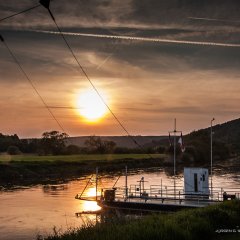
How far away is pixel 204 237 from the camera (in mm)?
23594

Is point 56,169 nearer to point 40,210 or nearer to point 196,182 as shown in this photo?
point 40,210

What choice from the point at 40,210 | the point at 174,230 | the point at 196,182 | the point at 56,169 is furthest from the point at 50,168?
the point at 174,230

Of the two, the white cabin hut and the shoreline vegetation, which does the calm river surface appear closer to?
the white cabin hut

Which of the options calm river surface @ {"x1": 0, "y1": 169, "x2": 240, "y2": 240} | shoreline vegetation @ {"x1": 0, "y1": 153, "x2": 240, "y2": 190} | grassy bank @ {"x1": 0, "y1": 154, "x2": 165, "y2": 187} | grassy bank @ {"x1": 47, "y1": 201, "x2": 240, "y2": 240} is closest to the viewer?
grassy bank @ {"x1": 47, "y1": 201, "x2": 240, "y2": 240}

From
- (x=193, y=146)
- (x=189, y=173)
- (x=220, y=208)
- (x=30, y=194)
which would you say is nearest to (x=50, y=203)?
(x=30, y=194)

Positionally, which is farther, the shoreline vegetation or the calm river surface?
the shoreline vegetation

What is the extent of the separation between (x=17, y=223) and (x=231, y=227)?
28.6m

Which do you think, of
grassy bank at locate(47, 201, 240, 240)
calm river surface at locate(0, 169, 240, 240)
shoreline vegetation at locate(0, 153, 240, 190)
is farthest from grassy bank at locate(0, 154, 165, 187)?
grassy bank at locate(47, 201, 240, 240)

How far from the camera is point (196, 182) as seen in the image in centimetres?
4978

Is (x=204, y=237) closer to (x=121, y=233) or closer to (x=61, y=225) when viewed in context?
(x=121, y=233)

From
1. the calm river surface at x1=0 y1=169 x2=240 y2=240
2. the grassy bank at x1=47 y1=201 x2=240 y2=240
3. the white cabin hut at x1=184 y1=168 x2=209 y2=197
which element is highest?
the white cabin hut at x1=184 y1=168 x2=209 y2=197

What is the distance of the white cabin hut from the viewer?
49.4m

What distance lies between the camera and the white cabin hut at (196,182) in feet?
162

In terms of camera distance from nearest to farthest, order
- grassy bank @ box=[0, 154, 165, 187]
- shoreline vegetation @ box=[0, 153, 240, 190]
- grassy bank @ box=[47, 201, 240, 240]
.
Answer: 1. grassy bank @ box=[47, 201, 240, 240]
2. shoreline vegetation @ box=[0, 153, 240, 190]
3. grassy bank @ box=[0, 154, 165, 187]
